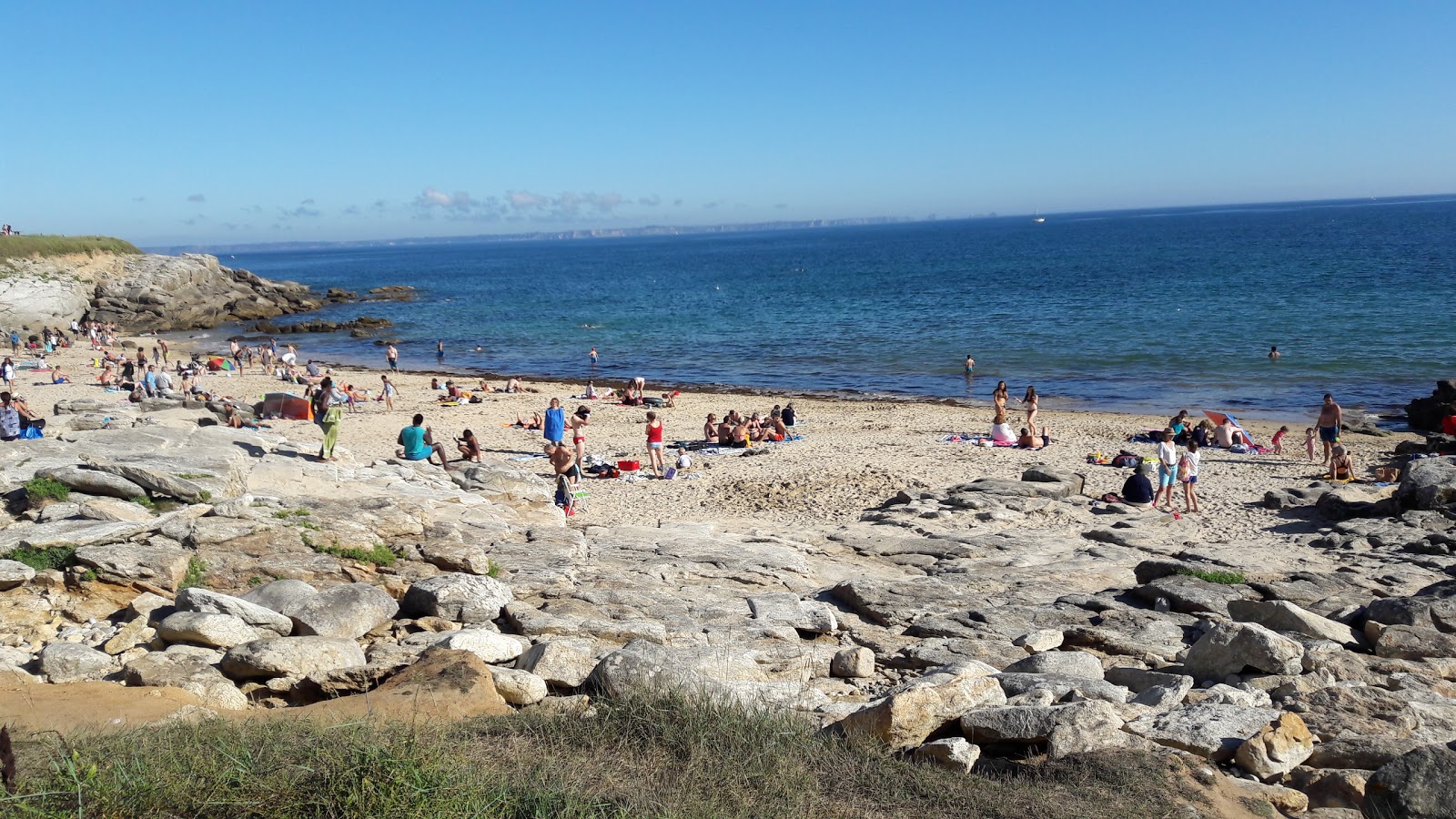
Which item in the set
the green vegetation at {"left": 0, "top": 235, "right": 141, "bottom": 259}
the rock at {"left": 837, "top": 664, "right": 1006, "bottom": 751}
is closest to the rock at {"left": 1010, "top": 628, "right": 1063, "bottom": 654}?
the rock at {"left": 837, "top": 664, "right": 1006, "bottom": 751}

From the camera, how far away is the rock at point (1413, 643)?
26.4ft

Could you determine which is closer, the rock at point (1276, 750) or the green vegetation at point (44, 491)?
the rock at point (1276, 750)

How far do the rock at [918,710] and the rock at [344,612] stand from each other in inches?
174

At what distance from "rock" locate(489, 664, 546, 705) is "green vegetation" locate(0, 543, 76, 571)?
486cm

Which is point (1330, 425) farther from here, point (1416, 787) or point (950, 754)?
point (950, 754)

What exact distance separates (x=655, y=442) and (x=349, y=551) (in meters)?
9.30

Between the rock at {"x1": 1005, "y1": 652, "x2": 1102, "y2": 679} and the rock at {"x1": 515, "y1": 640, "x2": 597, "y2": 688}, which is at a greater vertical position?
the rock at {"x1": 515, "y1": 640, "x2": 597, "y2": 688}

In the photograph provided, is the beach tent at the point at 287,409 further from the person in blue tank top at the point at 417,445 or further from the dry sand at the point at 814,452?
the person in blue tank top at the point at 417,445

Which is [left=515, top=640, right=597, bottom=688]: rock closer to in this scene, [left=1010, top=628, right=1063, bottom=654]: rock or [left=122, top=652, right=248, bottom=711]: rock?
[left=122, top=652, right=248, bottom=711]: rock

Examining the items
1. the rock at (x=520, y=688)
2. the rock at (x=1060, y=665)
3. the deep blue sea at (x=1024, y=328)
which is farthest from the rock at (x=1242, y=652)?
the deep blue sea at (x=1024, y=328)

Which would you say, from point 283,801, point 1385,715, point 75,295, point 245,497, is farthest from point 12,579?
point 75,295

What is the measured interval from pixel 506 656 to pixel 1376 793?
5.73 m

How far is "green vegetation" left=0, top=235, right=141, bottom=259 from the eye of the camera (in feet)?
179

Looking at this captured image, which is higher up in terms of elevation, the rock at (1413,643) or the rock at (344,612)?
the rock at (344,612)
